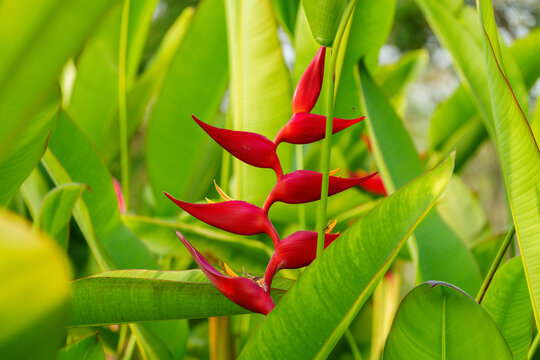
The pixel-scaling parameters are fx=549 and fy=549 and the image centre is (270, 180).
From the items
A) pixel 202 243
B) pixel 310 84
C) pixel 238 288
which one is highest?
pixel 310 84

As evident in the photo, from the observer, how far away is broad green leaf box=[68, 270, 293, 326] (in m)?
0.35

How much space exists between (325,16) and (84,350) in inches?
11.6

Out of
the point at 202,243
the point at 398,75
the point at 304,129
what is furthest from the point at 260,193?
the point at 398,75

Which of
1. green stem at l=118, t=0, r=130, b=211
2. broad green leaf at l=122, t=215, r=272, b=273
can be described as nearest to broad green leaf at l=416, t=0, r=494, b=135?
broad green leaf at l=122, t=215, r=272, b=273

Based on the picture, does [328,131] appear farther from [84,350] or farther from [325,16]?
[84,350]

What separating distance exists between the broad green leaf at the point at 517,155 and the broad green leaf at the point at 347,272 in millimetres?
88

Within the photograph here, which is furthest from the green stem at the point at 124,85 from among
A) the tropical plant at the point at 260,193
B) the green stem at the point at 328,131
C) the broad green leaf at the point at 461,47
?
the green stem at the point at 328,131

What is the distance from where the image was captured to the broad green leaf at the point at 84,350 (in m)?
0.40

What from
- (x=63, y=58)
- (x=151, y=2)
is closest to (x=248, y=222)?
(x=63, y=58)

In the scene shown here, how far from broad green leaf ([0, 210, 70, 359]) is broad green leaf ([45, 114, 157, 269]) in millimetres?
352

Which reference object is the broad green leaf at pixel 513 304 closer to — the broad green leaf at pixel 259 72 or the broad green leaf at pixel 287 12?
the broad green leaf at pixel 259 72

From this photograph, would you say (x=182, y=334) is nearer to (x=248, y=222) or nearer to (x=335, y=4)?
(x=248, y=222)

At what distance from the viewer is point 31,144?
1.23ft

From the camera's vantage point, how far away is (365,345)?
867 millimetres
